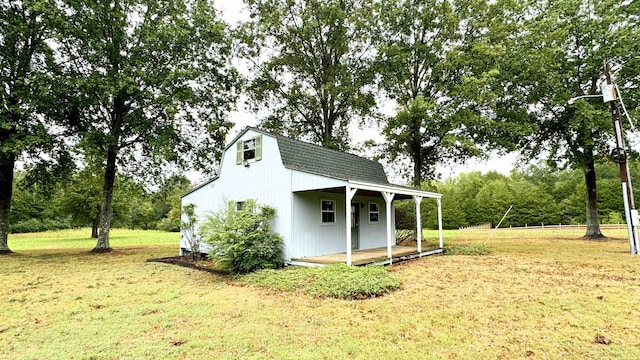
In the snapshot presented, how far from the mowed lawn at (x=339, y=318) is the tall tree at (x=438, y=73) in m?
8.73

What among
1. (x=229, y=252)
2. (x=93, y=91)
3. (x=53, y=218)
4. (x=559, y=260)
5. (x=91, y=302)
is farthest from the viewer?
(x=53, y=218)

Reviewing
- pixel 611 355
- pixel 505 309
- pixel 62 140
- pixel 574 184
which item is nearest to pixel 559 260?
pixel 505 309

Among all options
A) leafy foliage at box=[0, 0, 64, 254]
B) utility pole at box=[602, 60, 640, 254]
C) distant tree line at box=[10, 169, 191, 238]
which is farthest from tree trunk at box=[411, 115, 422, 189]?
leafy foliage at box=[0, 0, 64, 254]

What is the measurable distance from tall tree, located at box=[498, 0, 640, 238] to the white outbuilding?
8929mm

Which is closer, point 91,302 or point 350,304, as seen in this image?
point 350,304

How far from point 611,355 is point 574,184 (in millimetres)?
43235

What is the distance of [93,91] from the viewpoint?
561 inches

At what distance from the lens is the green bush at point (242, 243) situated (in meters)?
8.92

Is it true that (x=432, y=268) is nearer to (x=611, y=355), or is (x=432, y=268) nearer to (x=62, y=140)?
(x=611, y=355)

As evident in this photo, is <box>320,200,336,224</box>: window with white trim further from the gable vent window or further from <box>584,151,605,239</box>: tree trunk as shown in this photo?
<box>584,151,605,239</box>: tree trunk

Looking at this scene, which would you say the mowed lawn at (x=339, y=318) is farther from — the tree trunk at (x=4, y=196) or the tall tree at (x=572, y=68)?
the tall tree at (x=572, y=68)

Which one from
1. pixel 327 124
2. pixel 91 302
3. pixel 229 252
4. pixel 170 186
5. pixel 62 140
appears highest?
pixel 327 124

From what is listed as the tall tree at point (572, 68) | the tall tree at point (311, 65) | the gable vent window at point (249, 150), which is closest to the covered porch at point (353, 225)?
the gable vent window at point (249, 150)

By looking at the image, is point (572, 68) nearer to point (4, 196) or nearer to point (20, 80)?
point (20, 80)
